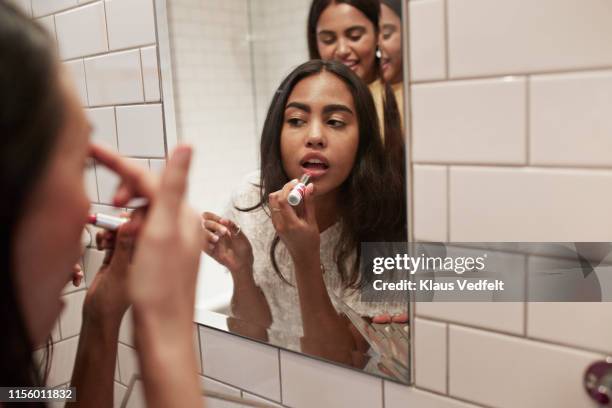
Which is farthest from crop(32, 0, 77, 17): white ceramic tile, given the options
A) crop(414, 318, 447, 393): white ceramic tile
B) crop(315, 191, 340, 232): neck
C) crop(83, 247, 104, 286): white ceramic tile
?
crop(414, 318, 447, 393): white ceramic tile

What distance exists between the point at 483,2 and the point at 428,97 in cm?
12

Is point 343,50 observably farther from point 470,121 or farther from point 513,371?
point 513,371

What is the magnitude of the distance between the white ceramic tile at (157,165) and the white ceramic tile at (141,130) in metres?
0.01

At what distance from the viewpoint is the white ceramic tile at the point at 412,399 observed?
0.69m

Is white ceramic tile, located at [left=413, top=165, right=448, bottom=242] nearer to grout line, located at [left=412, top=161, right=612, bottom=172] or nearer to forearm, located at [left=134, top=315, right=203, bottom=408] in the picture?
grout line, located at [left=412, top=161, right=612, bottom=172]

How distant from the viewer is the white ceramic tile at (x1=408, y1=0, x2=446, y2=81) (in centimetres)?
62

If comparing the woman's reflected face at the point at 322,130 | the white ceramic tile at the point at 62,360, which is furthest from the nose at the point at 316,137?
the white ceramic tile at the point at 62,360

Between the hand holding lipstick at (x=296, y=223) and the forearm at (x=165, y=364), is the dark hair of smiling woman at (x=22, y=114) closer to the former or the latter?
the forearm at (x=165, y=364)

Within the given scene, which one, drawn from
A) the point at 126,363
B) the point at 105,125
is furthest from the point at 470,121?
the point at 126,363

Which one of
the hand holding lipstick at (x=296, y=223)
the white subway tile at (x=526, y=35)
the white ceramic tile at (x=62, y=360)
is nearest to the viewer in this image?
the white subway tile at (x=526, y=35)

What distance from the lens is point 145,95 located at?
101 centimetres

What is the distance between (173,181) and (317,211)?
36 centimetres

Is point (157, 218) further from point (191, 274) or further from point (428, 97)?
point (428, 97)

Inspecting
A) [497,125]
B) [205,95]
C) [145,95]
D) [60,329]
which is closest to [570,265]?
[497,125]
